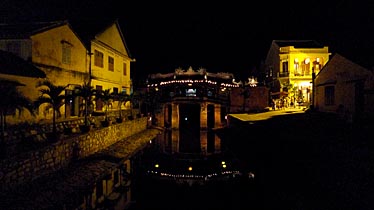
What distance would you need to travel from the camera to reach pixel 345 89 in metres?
18.2

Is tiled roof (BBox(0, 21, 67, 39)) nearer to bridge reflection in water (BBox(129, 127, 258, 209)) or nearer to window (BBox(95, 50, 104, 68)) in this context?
window (BBox(95, 50, 104, 68))

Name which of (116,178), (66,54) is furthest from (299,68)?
(116,178)

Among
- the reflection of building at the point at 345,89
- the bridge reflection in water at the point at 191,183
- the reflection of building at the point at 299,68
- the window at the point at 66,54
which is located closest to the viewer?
the bridge reflection in water at the point at 191,183

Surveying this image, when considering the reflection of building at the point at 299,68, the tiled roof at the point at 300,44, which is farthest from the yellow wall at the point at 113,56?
the tiled roof at the point at 300,44

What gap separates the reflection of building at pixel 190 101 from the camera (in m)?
35.0

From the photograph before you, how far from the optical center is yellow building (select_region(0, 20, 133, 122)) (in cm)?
1586

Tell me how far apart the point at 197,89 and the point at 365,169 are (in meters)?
31.4

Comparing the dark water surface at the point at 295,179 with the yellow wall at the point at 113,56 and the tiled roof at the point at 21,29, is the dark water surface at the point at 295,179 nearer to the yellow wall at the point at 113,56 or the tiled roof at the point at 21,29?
the tiled roof at the point at 21,29

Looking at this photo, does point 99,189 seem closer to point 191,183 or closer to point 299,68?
point 191,183

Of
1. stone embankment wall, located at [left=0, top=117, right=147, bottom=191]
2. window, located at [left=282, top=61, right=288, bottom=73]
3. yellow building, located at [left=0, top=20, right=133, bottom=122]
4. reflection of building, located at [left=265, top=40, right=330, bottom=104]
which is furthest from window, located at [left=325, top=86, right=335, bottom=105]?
yellow building, located at [left=0, top=20, right=133, bottom=122]

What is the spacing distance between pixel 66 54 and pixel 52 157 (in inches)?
395

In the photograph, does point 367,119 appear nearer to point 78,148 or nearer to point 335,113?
point 335,113

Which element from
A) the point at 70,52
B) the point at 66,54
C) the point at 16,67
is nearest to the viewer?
the point at 16,67

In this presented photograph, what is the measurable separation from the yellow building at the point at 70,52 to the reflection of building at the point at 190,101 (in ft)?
28.4
